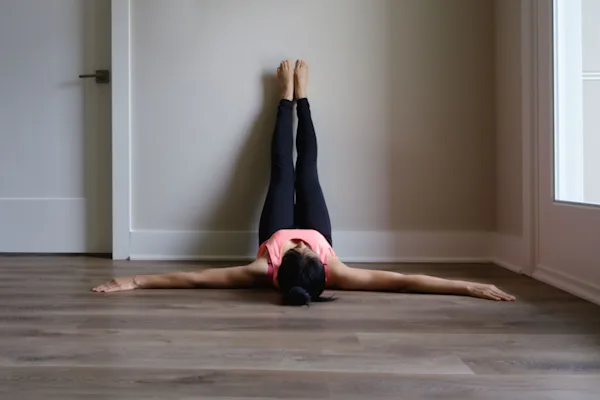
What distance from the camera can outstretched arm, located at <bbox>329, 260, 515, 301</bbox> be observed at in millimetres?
1719

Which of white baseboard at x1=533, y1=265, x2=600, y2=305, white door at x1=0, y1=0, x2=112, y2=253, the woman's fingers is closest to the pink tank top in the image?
the woman's fingers

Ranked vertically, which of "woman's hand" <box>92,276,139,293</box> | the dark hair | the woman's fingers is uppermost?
the dark hair

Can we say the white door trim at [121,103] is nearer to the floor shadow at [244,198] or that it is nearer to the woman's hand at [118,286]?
the floor shadow at [244,198]

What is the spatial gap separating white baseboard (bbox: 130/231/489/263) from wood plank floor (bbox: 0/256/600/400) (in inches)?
25.9

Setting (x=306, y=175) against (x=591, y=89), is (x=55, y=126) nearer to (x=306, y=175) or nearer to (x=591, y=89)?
(x=306, y=175)

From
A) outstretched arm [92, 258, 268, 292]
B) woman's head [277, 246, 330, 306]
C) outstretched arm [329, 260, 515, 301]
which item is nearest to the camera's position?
woman's head [277, 246, 330, 306]

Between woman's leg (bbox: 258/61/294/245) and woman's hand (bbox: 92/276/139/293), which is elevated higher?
woman's leg (bbox: 258/61/294/245)

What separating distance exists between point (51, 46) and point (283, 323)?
2.09 meters

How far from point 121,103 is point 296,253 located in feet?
4.48

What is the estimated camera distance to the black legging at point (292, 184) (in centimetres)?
224

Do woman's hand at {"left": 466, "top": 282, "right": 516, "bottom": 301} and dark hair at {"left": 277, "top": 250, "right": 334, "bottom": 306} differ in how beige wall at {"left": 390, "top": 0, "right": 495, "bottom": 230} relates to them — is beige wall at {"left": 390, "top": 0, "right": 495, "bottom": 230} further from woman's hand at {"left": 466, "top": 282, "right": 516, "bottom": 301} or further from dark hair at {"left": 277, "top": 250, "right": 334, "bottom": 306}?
dark hair at {"left": 277, "top": 250, "right": 334, "bottom": 306}

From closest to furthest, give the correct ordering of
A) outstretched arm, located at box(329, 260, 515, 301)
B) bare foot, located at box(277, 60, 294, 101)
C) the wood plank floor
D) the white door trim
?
the wood plank floor < outstretched arm, located at box(329, 260, 515, 301) < bare foot, located at box(277, 60, 294, 101) < the white door trim

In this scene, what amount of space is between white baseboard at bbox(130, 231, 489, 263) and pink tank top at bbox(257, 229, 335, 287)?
0.48 metres

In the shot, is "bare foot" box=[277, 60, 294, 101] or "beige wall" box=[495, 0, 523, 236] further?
"bare foot" box=[277, 60, 294, 101]
